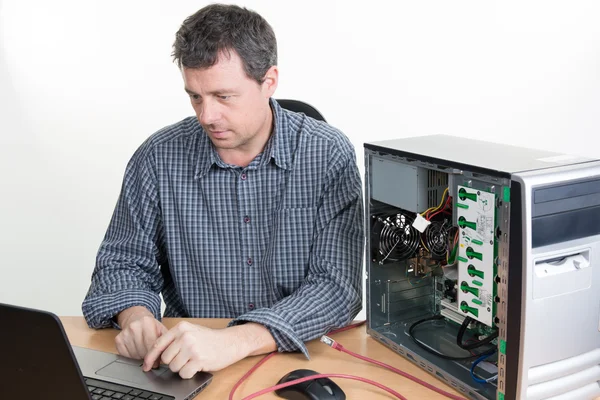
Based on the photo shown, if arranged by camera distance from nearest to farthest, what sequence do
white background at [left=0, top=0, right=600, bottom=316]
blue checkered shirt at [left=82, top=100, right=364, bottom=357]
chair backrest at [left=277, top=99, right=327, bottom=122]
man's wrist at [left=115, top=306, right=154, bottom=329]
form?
man's wrist at [left=115, top=306, right=154, bottom=329] → blue checkered shirt at [left=82, top=100, right=364, bottom=357] → chair backrest at [left=277, top=99, right=327, bottom=122] → white background at [left=0, top=0, right=600, bottom=316]

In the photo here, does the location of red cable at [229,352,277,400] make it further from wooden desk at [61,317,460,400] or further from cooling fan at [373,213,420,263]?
cooling fan at [373,213,420,263]

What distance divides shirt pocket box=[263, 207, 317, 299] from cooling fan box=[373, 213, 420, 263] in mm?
273

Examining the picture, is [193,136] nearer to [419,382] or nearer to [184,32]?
[184,32]

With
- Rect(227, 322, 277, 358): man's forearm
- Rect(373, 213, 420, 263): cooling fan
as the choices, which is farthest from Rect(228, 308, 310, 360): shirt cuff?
Rect(373, 213, 420, 263): cooling fan

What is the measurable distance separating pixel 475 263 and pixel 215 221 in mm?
712

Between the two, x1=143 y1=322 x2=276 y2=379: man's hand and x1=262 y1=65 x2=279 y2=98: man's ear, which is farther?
x1=262 y1=65 x2=279 y2=98: man's ear

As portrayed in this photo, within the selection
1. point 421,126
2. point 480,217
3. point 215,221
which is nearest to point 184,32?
point 215,221

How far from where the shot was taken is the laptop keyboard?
1125 millimetres

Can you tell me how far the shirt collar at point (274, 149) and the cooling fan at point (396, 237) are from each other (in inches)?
14.0

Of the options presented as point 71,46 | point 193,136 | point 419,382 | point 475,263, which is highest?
point 71,46

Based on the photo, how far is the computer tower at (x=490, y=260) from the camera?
0.98m

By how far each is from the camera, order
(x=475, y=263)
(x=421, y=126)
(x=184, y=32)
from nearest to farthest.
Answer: (x=475, y=263), (x=184, y=32), (x=421, y=126)

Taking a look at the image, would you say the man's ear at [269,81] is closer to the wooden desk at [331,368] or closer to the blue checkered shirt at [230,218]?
the blue checkered shirt at [230,218]

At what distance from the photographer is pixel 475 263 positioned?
110 cm
